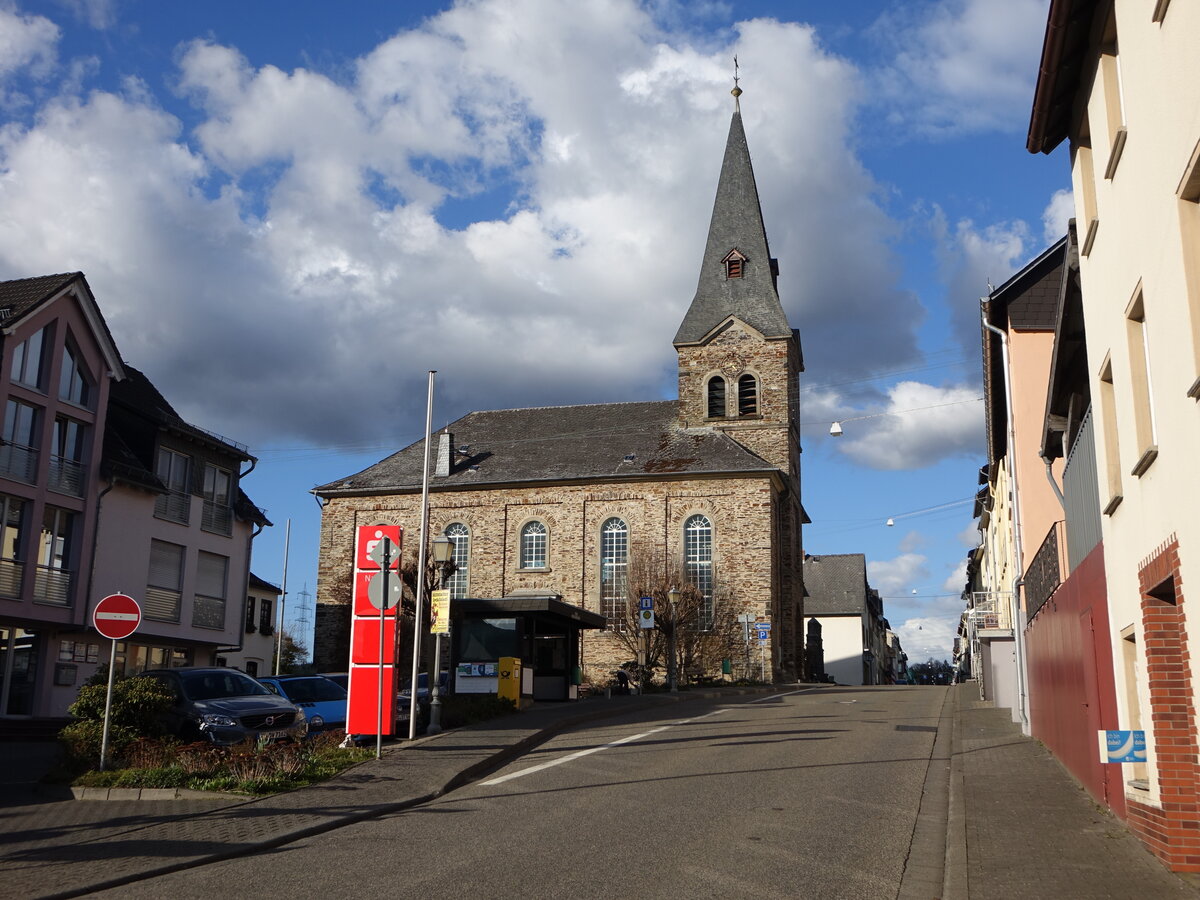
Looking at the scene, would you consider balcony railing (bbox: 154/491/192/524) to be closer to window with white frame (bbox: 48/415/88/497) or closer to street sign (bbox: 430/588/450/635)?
window with white frame (bbox: 48/415/88/497)

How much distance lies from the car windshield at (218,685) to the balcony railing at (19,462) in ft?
40.3

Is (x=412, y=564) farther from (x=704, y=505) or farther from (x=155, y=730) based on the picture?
(x=155, y=730)

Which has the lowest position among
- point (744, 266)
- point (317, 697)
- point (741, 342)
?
point (317, 697)

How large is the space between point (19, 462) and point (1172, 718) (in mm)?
26799

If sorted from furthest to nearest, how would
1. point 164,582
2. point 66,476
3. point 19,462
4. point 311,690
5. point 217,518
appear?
point 217,518, point 164,582, point 66,476, point 19,462, point 311,690

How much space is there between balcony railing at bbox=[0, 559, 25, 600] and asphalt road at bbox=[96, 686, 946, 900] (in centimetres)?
1599

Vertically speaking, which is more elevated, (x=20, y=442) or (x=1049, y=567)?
(x=20, y=442)

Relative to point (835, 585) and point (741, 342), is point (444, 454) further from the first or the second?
point (835, 585)

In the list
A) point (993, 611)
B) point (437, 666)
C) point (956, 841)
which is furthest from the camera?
point (993, 611)

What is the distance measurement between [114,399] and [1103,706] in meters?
28.4

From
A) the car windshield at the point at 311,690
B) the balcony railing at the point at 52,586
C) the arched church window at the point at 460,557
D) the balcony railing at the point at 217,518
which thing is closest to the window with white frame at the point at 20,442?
the balcony railing at the point at 52,586

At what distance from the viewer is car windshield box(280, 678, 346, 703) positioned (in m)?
23.2

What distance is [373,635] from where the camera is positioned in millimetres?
17594

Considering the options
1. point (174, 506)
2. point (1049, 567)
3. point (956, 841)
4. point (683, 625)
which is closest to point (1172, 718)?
point (956, 841)
